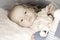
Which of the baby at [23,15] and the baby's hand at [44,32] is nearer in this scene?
the baby's hand at [44,32]

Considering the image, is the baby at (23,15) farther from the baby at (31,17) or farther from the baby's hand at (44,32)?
the baby's hand at (44,32)

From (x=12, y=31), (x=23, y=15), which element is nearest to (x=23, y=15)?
(x=23, y=15)

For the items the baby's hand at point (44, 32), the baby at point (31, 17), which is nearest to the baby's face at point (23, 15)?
the baby at point (31, 17)

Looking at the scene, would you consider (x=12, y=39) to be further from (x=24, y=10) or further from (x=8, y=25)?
(x=24, y=10)

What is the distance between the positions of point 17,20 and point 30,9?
0.12 m

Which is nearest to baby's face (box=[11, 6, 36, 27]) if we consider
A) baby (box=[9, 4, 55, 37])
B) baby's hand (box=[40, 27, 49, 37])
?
baby (box=[9, 4, 55, 37])

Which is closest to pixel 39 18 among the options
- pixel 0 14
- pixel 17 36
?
pixel 17 36

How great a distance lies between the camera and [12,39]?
1.09 metres

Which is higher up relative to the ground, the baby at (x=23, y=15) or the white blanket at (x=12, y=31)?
the baby at (x=23, y=15)

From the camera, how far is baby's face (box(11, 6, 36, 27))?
47.5 inches

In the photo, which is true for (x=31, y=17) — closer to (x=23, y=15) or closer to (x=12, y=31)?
(x=23, y=15)

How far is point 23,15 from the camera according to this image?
123cm

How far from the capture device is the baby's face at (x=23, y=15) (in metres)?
1.21

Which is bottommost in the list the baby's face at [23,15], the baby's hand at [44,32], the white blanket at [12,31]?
the baby's hand at [44,32]
